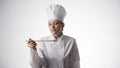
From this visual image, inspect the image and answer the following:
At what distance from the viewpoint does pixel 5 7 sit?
2064 millimetres

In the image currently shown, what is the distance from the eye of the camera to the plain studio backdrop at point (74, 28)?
204 centimetres

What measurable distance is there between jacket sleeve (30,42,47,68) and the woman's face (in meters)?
0.12

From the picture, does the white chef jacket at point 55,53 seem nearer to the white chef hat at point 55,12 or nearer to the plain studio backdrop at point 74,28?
the white chef hat at point 55,12

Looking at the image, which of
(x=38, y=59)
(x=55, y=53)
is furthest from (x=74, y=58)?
(x=38, y=59)

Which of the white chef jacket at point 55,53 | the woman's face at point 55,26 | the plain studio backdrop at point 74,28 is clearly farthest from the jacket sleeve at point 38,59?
Answer: the plain studio backdrop at point 74,28

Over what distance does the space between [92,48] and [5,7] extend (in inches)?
35.7

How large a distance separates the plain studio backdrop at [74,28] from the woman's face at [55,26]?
82 cm

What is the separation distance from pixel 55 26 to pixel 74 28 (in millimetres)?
989

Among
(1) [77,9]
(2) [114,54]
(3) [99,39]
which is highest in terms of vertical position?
(1) [77,9]

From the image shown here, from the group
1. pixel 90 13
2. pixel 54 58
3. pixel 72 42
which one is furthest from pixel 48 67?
pixel 90 13

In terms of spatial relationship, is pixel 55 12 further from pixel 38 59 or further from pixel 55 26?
pixel 38 59

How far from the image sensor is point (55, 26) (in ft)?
3.98

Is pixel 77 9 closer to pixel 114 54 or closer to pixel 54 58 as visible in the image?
pixel 114 54

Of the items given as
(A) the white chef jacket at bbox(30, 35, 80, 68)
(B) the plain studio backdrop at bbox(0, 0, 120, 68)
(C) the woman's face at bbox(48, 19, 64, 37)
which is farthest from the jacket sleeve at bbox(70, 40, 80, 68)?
(B) the plain studio backdrop at bbox(0, 0, 120, 68)
